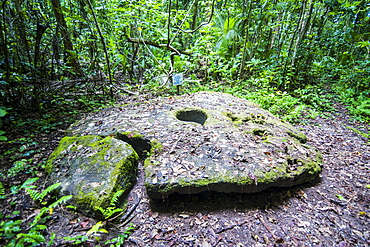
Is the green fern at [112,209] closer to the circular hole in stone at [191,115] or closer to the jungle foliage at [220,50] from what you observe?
the circular hole in stone at [191,115]

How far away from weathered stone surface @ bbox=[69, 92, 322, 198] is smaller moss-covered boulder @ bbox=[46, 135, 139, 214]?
32cm

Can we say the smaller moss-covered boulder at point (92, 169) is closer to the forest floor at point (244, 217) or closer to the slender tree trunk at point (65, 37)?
the forest floor at point (244, 217)

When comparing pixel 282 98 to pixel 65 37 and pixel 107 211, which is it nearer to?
pixel 107 211

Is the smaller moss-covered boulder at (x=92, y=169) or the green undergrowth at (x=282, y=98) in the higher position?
the smaller moss-covered boulder at (x=92, y=169)

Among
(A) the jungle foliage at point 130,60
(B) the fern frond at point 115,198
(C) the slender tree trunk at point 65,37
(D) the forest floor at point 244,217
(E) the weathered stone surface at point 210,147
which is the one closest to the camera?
(D) the forest floor at point 244,217

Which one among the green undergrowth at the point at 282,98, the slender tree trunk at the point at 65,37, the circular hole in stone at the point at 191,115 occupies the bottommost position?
the green undergrowth at the point at 282,98

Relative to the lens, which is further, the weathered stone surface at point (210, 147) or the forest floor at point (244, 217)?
the weathered stone surface at point (210, 147)

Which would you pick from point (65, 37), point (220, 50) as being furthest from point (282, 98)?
point (65, 37)

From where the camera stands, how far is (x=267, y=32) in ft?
30.2

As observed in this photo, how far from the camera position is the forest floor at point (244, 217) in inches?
75.5

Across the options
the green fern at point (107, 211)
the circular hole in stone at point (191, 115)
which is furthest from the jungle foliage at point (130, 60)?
the circular hole in stone at point (191, 115)

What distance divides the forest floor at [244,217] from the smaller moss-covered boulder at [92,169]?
0.18 metres

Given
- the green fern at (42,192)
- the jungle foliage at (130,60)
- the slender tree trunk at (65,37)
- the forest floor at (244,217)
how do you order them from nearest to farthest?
the green fern at (42,192)
the forest floor at (244,217)
the jungle foliage at (130,60)
the slender tree trunk at (65,37)

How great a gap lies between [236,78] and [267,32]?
368 cm
